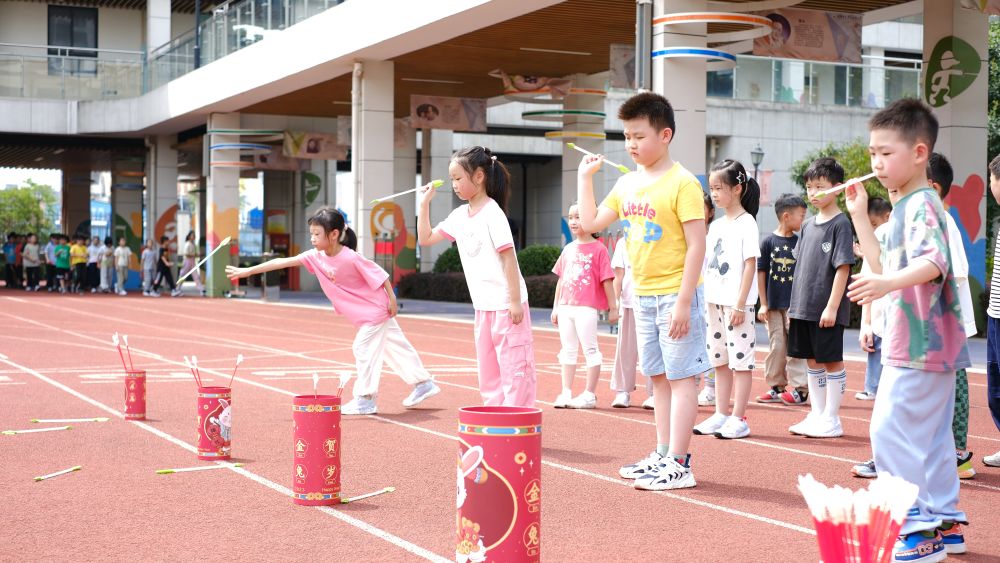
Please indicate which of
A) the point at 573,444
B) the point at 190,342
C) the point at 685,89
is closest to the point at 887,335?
the point at 573,444

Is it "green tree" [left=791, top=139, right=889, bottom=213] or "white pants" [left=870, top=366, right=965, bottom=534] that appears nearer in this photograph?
"white pants" [left=870, top=366, right=965, bottom=534]

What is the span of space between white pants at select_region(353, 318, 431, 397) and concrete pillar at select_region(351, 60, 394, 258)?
16328mm

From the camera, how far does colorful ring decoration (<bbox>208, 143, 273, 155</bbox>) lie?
3481 cm

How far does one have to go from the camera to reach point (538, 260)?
30875mm

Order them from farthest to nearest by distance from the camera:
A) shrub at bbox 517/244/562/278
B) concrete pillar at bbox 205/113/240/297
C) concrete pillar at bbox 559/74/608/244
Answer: concrete pillar at bbox 205/113/240/297 < shrub at bbox 517/244/562/278 < concrete pillar at bbox 559/74/608/244

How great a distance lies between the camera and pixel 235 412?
31.6 ft

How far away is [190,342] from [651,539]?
518 inches

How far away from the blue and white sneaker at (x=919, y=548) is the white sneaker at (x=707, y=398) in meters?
5.40

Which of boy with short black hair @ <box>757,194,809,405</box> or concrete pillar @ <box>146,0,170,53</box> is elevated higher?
concrete pillar @ <box>146,0,170,53</box>

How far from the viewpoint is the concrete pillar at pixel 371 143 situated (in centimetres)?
2622

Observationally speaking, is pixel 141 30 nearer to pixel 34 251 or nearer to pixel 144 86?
pixel 144 86

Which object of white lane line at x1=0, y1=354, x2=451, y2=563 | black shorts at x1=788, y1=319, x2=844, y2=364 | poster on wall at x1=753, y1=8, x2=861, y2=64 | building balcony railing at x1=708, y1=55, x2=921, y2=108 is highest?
building balcony railing at x1=708, y1=55, x2=921, y2=108

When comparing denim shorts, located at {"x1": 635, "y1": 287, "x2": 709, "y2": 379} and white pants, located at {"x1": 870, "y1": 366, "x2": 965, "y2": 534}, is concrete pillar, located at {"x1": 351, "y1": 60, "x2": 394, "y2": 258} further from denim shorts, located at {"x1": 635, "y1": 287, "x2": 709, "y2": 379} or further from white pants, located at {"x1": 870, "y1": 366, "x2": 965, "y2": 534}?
white pants, located at {"x1": 870, "y1": 366, "x2": 965, "y2": 534}

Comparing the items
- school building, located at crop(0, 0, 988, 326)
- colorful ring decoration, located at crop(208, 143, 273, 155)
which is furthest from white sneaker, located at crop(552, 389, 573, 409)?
colorful ring decoration, located at crop(208, 143, 273, 155)
